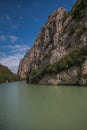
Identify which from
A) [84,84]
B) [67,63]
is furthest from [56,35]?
[84,84]

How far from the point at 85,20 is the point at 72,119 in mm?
47437

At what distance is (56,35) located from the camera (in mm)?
67062

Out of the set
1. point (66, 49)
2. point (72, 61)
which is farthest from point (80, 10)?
point (72, 61)

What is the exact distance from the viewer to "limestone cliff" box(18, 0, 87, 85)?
43.9 meters

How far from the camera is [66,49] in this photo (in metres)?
55.0

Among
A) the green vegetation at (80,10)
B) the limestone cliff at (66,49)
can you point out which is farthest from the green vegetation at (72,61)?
the green vegetation at (80,10)

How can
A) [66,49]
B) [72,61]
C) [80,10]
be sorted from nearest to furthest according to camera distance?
[72,61] < [66,49] < [80,10]

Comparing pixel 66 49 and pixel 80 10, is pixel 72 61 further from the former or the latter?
pixel 80 10

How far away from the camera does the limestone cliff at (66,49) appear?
43859 millimetres

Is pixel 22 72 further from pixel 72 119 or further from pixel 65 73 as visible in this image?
pixel 72 119

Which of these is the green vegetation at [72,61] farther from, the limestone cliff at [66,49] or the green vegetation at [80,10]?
the green vegetation at [80,10]

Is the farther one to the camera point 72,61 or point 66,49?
point 66,49

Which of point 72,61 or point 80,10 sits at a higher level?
point 80,10

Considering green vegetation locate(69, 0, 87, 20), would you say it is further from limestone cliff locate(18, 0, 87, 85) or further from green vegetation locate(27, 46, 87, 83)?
green vegetation locate(27, 46, 87, 83)
